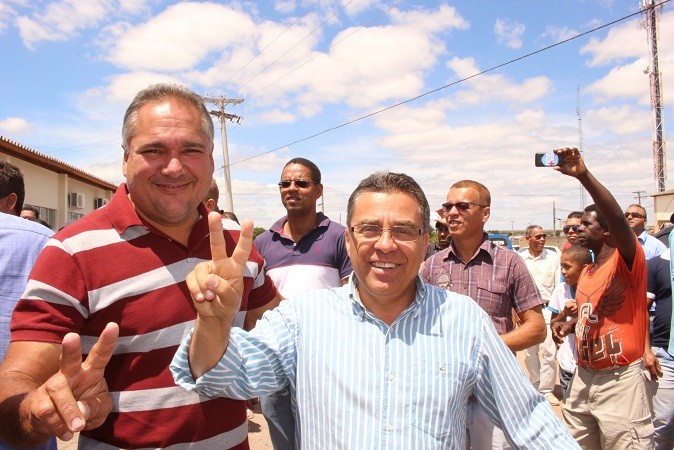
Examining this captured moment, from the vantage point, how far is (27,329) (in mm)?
1551

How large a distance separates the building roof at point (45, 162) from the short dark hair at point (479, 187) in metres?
11.8

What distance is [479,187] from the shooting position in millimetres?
3658

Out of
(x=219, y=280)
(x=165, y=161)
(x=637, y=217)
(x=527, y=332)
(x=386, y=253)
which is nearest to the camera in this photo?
(x=219, y=280)

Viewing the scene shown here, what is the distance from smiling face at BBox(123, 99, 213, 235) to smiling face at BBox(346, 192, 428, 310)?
0.65 metres

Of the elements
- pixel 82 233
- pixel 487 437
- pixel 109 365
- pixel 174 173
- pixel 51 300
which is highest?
pixel 174 173

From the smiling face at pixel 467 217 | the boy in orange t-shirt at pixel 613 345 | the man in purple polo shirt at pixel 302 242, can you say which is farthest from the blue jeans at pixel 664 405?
the man in purple polo shirt at pixel 302 242

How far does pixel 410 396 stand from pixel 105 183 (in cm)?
2266

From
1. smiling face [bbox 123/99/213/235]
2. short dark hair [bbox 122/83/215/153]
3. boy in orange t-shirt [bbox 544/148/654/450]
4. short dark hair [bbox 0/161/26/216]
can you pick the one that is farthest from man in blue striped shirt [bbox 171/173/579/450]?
short dark hair [bbox 0/161/26/216]

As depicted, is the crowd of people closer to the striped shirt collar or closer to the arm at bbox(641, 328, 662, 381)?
the striped shirt collar

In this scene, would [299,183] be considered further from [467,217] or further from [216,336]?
[216,336]

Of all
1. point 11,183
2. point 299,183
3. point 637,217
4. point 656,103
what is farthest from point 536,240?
point 656,103

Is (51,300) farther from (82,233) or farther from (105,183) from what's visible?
(105,183)

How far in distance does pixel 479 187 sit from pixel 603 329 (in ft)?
4.06

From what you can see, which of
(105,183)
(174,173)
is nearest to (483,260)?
(174,173)
